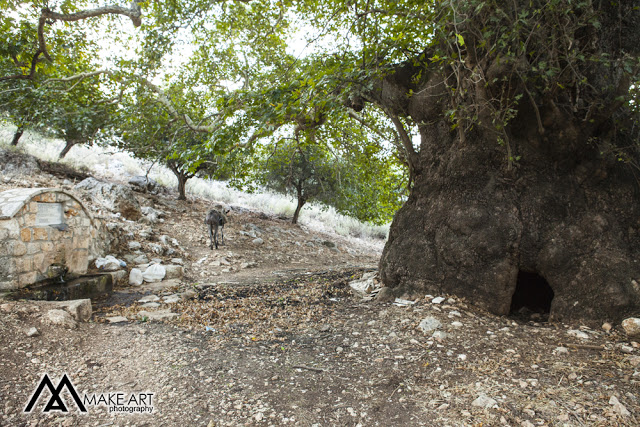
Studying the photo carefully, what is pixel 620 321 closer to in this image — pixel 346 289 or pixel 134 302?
pixel 346 289

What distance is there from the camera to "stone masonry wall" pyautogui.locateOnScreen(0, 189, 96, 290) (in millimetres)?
4668

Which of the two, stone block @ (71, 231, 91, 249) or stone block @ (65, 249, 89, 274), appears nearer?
stone block @ (65, 249, 89, 274)

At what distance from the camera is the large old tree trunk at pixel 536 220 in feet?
12.1

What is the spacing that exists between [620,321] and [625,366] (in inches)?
35.3

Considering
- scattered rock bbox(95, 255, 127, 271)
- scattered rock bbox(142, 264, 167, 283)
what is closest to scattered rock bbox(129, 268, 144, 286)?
scattered rock bbox(142, 264, 167, 283)

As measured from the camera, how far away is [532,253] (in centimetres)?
398

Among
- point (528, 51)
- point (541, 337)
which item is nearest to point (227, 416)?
point (541, 337)

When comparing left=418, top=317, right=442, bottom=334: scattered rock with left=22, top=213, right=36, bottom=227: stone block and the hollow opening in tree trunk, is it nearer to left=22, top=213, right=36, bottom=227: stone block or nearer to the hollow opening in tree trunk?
the hollow opening in tree trunk

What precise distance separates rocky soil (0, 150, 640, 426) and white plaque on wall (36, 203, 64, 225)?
153cm

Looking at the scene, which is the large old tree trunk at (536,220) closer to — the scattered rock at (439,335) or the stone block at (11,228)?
the scattered rock at (439,335)

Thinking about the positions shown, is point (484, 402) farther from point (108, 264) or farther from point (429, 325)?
point (108, 264)

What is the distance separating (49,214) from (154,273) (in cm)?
201

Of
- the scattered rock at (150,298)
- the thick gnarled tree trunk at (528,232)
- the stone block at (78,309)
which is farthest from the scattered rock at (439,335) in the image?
the scattered rock at (150,298)

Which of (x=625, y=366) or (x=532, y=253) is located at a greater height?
(x=532, y=253)
